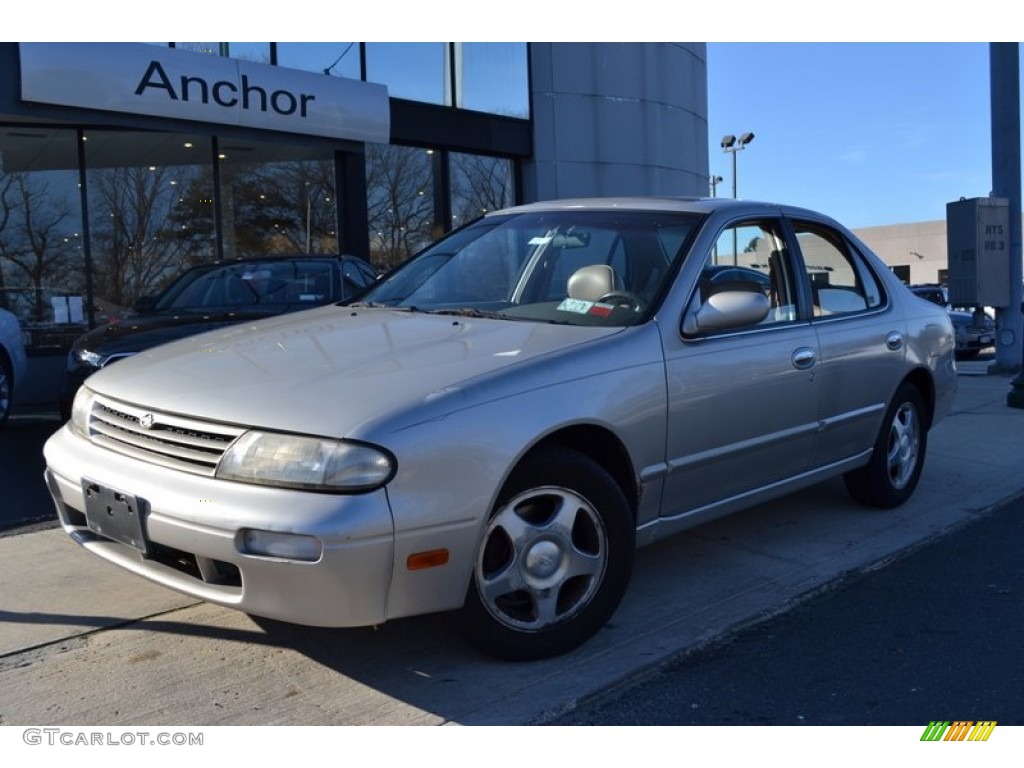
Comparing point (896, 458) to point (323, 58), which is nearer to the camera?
point (896, 458)

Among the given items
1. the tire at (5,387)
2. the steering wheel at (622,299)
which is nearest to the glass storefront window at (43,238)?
the tire at (5,387)

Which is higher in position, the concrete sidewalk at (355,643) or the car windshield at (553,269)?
the car windshield at (553,269)

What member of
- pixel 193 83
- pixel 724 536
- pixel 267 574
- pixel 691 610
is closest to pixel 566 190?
pixel 193 83

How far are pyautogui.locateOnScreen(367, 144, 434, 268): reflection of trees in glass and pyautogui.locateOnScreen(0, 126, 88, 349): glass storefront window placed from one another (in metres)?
3.66

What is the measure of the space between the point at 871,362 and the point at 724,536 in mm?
1152

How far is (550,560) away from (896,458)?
2.87 metres

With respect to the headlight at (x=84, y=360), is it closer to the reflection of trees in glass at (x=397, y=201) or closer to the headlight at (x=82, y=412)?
the headlight at (x=82, y=412)

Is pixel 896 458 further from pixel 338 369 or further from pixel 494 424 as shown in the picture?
pixel 338 369

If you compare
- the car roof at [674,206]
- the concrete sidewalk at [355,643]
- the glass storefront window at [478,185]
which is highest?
the glass storefront window at [478,185]

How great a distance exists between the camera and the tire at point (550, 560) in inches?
123

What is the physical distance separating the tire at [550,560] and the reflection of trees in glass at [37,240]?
31.0ft

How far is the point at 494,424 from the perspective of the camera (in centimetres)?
299

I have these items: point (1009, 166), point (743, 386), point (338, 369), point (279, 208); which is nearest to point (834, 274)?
point (743, 386)

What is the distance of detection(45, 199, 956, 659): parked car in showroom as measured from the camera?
279 cm
